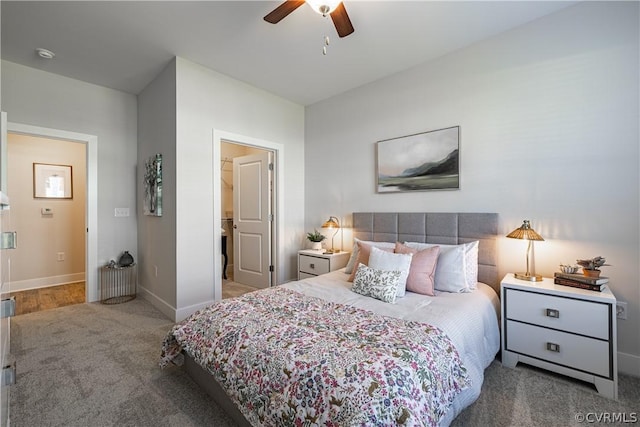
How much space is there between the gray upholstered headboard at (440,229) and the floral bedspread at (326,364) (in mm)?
1317

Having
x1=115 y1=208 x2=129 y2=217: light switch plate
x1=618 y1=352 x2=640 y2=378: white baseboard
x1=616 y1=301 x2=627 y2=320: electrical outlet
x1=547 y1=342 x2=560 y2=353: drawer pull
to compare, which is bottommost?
x1=618 y1=352 x2=640 y2=378: white baseboard

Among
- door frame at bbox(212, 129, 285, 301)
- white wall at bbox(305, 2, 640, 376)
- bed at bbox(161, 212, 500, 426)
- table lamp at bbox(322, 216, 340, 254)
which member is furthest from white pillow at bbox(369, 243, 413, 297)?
door frame at bbox(212, 129, 285, 301)

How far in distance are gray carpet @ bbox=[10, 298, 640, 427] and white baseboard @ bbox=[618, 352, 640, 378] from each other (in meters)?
0.08

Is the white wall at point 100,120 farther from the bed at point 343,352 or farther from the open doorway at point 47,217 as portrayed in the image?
the bed at point 343,352

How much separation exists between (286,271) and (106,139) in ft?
9.68

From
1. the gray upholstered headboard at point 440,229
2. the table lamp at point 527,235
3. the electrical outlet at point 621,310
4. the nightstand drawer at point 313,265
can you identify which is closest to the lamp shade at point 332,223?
the gray upholstered headboard at point 440,229

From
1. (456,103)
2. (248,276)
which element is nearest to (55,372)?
(248,276)

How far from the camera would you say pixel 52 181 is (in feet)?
14.2

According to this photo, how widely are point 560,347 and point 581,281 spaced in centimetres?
48

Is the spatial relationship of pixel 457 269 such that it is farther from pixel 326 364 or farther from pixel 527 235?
pixel 326 364

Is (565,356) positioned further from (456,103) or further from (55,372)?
(55,372)

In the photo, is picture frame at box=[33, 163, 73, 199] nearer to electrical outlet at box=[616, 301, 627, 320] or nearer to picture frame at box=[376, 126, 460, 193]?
picture frame at box=[376, 126, 460, 193]

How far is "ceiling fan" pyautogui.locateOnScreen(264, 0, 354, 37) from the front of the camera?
174 cm

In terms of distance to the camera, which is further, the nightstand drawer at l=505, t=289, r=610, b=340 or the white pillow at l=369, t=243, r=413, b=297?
the white pillow at l=369, t=243, r=413, b=297
